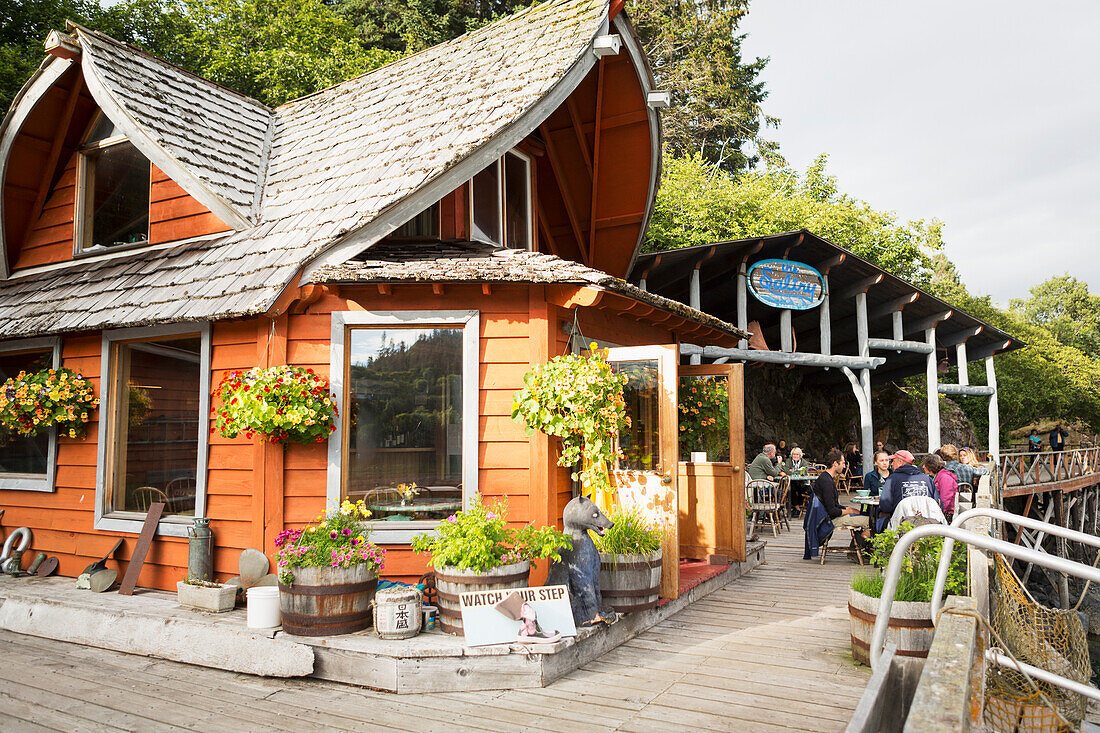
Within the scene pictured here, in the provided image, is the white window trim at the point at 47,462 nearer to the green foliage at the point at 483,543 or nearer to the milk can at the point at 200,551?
the milk can at the point at 200,551

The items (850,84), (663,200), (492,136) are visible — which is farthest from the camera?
(850,84)

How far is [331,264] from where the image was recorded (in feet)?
20.6

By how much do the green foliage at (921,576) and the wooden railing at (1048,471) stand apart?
34.5ft

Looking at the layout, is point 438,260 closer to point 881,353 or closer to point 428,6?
point 881,353

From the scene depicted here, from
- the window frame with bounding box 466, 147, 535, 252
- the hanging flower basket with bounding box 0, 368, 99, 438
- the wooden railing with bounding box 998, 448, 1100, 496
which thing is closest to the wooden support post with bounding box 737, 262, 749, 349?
the wooden railing with bounding box 998, 448, 1100, 496

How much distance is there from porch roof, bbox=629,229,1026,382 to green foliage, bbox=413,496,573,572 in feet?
25.0

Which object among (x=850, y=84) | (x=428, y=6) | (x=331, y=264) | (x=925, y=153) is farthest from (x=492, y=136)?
(x=925, y=153)

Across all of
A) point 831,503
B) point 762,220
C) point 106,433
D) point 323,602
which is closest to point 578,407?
point 323,602

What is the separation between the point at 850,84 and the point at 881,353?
24.5 m

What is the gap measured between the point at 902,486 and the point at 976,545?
570 centimetres

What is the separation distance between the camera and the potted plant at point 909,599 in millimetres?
4902

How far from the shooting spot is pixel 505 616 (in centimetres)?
510

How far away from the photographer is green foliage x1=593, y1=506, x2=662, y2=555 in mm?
6121

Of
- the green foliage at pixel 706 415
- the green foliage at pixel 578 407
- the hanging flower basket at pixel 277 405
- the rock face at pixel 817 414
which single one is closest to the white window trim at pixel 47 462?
the hanging flower basket at pixel 277 405
